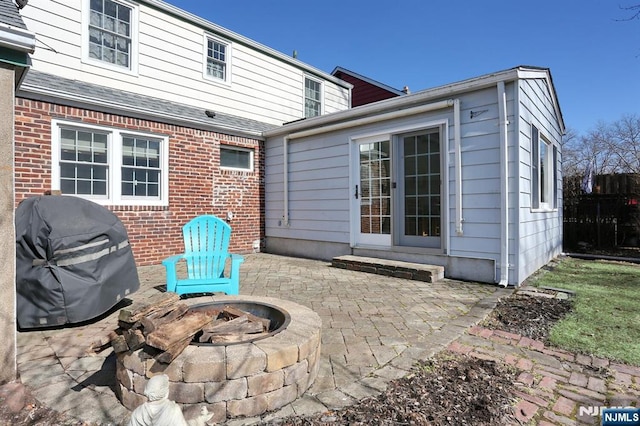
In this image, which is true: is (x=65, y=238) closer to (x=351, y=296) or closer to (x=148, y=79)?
(x=351, y=296)

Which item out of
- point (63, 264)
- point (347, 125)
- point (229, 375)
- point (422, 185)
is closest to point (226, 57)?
point (347, 125)

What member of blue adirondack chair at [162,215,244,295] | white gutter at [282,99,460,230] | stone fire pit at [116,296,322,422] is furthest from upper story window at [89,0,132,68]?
stone fire pit at [116,296,322,422]

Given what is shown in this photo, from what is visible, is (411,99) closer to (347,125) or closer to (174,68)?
(347,125)

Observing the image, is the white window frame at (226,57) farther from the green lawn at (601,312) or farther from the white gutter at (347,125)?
the green lawn at (601,312)

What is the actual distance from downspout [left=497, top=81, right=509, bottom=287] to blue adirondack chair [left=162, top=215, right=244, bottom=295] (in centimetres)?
363

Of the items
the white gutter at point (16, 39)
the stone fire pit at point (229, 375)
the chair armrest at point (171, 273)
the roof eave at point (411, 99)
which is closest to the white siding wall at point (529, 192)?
the roof eave at point (411, 99)

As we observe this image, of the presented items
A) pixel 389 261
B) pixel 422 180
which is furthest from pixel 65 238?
pixel 422 180

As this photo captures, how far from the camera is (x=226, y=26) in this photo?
8.53 metres

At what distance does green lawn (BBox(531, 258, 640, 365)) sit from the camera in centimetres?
281

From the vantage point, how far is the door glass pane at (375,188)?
20.9 feet

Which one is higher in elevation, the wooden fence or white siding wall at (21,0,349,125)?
white siding wall at (21,0,349,125)

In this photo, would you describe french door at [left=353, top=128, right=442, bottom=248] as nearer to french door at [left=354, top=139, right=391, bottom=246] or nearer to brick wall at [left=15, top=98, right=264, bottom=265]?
french door at [left=354, top=139, right=391, bottom=246]

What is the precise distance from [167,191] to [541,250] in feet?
24.2

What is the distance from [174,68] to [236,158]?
2.40m
